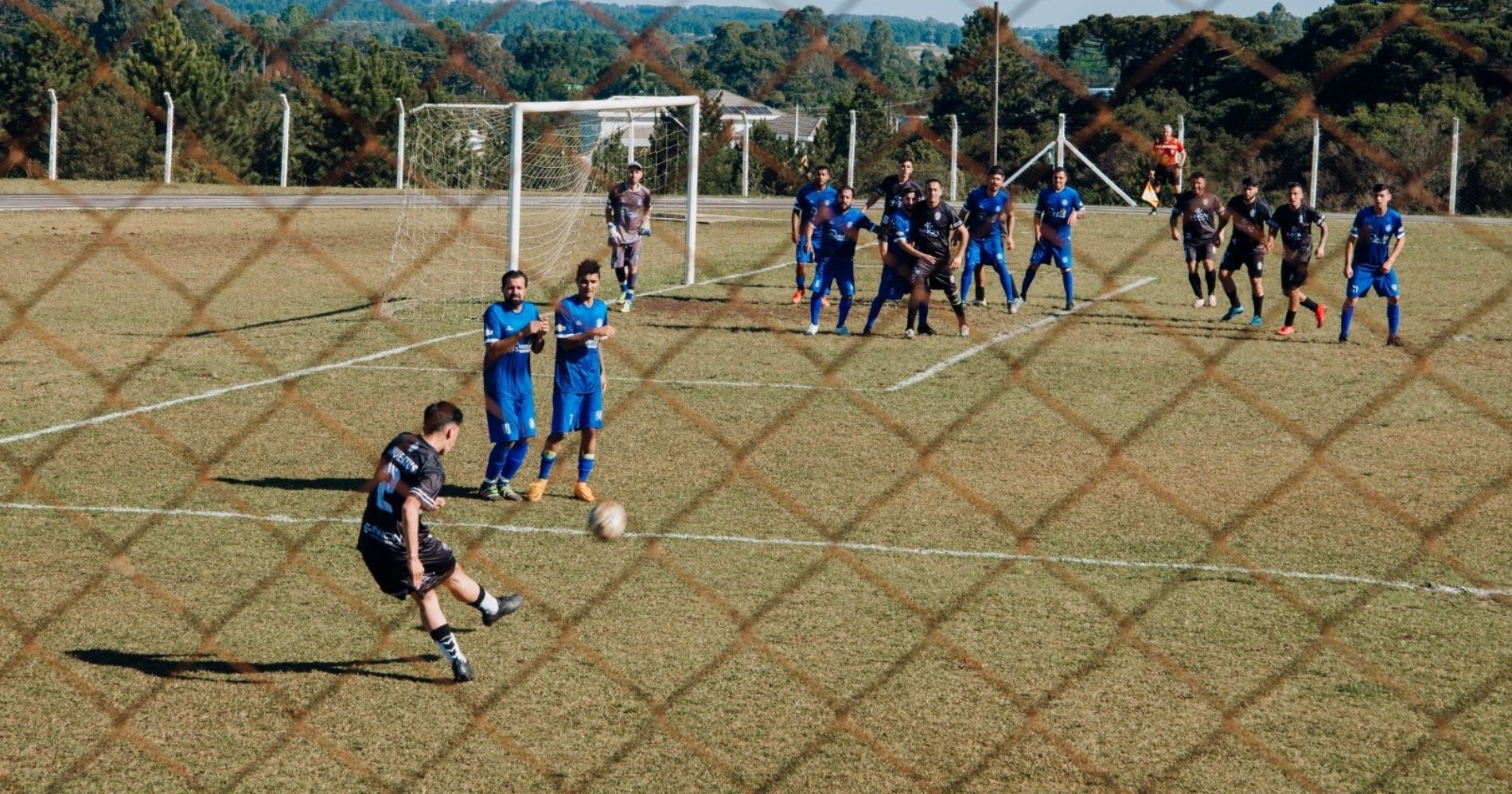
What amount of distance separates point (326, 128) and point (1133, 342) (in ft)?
68.3

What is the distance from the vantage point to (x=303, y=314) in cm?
1998

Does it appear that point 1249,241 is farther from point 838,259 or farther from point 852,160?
point 852,160

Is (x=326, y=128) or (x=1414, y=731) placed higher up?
(x=326, y=128)

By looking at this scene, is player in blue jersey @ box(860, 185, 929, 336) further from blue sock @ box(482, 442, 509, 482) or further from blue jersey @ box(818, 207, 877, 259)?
blue sock @ box(482, 442, 509, 482)

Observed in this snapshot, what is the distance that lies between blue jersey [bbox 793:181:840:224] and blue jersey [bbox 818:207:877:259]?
25 centimetres

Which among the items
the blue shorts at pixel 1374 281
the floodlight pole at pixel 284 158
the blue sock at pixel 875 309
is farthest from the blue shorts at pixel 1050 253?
the floodlight pole at pixel 284 158

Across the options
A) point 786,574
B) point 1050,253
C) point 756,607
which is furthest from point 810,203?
point 756,607

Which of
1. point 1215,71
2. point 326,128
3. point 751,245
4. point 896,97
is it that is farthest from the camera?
point 326,128

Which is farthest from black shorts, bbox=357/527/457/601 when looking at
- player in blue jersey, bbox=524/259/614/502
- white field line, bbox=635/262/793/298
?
white field line, bbox=635/262/793/298

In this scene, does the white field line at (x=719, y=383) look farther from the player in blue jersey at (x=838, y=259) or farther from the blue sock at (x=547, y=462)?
the blue sock at (x=547, y=462)

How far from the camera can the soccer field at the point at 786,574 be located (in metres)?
6.43

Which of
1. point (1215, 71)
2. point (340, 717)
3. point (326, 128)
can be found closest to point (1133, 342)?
point (340, 717)

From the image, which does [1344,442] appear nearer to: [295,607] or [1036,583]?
[1036,583]

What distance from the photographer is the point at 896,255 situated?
1853 cm
